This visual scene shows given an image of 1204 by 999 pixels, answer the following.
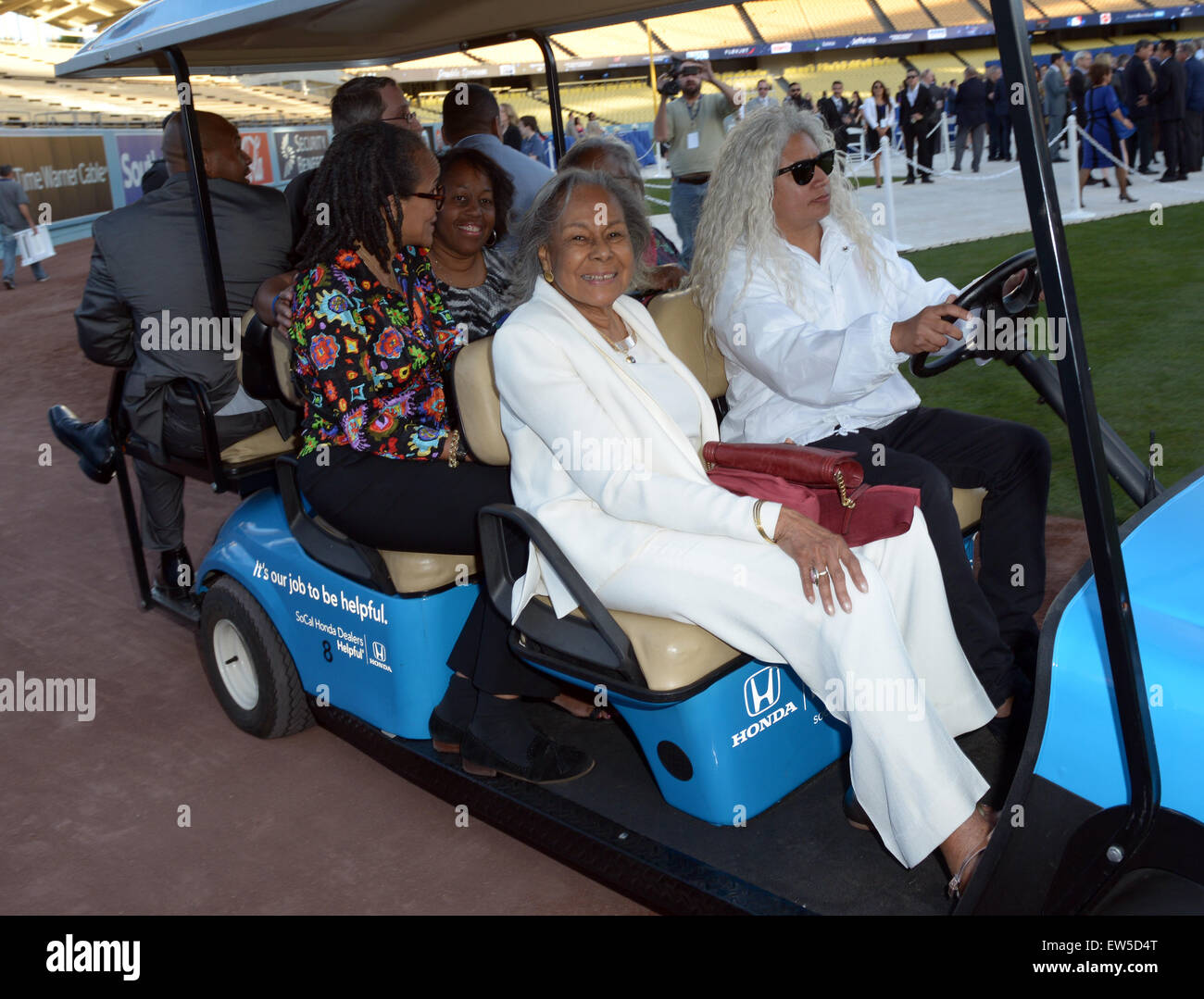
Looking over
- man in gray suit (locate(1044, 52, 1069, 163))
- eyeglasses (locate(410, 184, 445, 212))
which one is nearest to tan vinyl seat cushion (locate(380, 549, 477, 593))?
eyeglasses (locate(410, 184, 445, 212))

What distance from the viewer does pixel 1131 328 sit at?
6.81m

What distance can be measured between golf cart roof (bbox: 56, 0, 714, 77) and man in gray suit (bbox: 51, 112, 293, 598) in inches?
13.1

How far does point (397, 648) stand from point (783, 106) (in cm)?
168

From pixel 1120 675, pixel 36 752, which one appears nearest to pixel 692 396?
pixel 1120 675

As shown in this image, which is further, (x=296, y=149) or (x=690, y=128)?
(x=296, y=149)

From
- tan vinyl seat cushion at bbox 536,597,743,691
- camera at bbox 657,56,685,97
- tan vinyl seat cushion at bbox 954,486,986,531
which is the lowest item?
tan vinyl seat cushion at bbox 536,597,743,691

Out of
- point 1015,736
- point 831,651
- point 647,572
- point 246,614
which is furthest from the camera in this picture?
point 246,614

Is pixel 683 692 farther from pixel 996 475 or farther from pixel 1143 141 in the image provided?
pixel 1143 141

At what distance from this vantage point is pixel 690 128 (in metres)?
8.54

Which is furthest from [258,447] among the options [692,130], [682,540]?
[692,130]

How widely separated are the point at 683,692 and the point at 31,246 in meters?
14.2

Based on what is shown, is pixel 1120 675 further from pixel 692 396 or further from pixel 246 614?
pixel 246 614

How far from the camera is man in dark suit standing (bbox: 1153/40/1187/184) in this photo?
12992 mm

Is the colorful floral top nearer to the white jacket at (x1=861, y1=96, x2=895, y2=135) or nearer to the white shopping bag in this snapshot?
the white shopping bag
